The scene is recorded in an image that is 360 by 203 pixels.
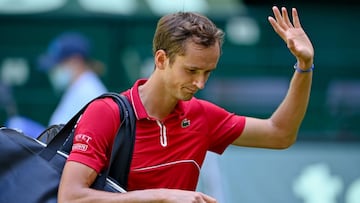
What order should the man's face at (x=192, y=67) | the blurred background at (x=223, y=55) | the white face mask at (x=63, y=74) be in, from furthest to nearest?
1. the blurred background at (x=223, y=55)
2. the white face mask at (x=63, y=74)
3. the man's face at (x=192, y=67)

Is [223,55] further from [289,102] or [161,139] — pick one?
[161,139]

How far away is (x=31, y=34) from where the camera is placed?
39.7 ft

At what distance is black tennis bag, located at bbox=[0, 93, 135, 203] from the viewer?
13.5ft

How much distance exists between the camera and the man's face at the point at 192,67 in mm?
4258

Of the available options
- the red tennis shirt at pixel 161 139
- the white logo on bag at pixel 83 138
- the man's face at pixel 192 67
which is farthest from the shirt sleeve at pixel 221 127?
the white logo on bag at pixel 83 138

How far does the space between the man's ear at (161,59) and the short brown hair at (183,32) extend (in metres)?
0.02

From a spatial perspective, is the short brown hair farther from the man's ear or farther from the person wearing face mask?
the person wearing face mask

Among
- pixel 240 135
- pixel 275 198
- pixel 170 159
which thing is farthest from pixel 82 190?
pixel 275 198

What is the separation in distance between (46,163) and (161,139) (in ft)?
1.63

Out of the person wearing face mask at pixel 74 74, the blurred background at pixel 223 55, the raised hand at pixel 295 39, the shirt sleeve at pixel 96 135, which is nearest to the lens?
the shirt sleeve at pixel 96 135

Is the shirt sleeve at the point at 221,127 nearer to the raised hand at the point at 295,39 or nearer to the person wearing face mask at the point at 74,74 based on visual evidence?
the raised hand at the point at 295,39

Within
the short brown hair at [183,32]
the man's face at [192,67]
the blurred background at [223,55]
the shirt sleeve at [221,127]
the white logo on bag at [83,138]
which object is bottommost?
the blurred background at [223,55]

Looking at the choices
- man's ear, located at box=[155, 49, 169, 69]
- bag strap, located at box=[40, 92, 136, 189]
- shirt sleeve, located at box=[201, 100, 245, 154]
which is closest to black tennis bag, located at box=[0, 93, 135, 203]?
bag strap, located at box=[40, 92, 136, 189]

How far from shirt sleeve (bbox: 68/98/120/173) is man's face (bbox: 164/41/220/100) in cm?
30
